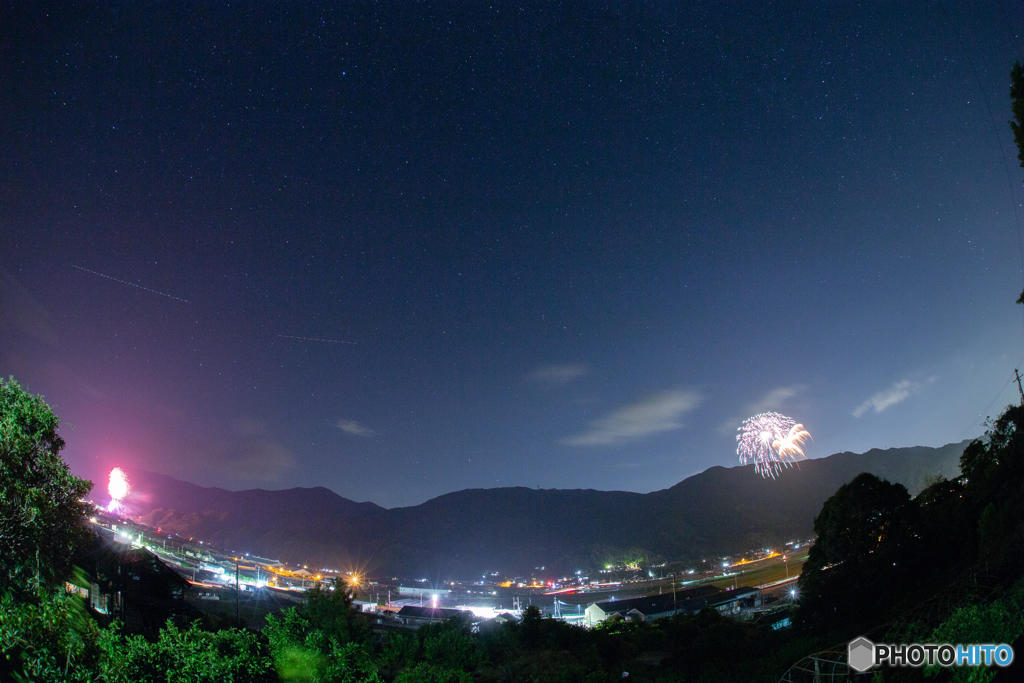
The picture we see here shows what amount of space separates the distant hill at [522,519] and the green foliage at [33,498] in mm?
130049

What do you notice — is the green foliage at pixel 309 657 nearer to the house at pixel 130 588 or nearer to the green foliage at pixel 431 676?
the green foliage at pixel 431 676

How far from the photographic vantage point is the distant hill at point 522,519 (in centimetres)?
13738

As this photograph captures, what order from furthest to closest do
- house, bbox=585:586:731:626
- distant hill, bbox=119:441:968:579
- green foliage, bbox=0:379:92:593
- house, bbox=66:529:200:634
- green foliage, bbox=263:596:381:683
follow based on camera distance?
distant hill, bbox=119:441:968:579, house, bbox=585:586:731:626, house, bbox=66:529:200:634, green foliage, bbox=263:596:381:683, green foliage, bbox=0:379:92:593

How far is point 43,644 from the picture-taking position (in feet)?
37.8

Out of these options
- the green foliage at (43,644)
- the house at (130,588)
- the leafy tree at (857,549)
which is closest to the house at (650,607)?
the leafy tree at (857,549)

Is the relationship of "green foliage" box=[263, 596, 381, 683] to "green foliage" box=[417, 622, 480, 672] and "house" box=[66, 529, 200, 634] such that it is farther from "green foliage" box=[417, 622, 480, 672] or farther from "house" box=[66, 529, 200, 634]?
"house" box=[66, 529, 200, 634]

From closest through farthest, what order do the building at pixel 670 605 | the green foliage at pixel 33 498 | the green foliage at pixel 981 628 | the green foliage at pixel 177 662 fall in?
the green foliage at pixel 981 628 → the green foliage at pixel 177 662 → the green foliage at pixel 33 498 → the building at pixel 670 605

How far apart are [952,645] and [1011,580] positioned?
4.33m

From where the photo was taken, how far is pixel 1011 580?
12891 mm

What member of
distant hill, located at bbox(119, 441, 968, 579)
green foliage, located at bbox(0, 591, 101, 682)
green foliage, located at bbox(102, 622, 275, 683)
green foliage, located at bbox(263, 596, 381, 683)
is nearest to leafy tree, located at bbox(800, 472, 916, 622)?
green foliage, located at bbox(263, 596, 381, 683)

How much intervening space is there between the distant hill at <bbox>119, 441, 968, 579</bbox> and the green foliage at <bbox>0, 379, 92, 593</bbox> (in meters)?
130

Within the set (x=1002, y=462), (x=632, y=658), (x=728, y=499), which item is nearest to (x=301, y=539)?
(x=728, y=499)

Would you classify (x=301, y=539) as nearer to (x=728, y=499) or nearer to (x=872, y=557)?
(x=728, y=499)

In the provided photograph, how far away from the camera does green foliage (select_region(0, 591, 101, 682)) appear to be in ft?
37.1
